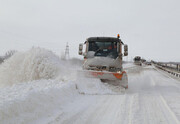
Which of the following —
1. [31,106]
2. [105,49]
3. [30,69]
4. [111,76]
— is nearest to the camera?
[31,106]

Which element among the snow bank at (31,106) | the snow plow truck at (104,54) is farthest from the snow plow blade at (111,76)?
the snow bank at (31,106)

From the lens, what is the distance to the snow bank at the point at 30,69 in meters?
9.28

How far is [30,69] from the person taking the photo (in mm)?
9375

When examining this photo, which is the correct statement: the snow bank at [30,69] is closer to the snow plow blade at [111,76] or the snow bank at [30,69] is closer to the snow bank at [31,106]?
the snow plow blade at [111,76]

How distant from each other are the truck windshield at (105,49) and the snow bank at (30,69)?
2.28 meters

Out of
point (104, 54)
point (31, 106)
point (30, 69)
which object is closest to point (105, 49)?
point (104, 54)

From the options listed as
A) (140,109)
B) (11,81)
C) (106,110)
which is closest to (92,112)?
(106,110)

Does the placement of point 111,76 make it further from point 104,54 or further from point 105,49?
point 105,49

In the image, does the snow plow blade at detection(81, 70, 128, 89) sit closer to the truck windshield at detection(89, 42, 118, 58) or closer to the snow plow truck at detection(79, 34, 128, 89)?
the snow plow truck at detection(79, 34, 128, 89)

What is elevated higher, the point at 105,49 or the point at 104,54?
the point at 105,49

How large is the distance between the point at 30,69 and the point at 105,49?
4.81 meters

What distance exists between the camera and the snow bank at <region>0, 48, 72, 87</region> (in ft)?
30.5

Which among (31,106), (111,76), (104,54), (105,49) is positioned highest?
(105,49)

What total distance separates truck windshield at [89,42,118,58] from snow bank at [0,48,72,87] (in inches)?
89.9
